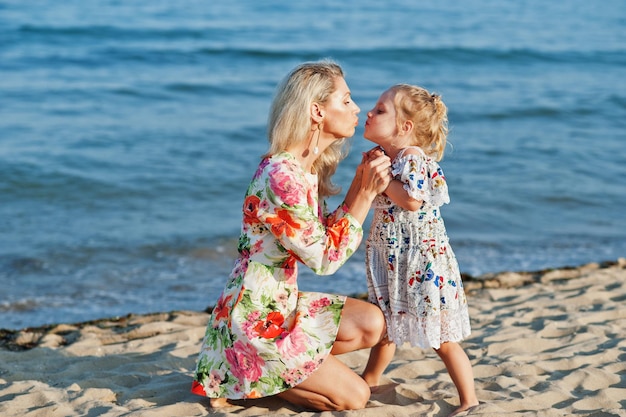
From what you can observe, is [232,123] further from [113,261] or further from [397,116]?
[397,116]

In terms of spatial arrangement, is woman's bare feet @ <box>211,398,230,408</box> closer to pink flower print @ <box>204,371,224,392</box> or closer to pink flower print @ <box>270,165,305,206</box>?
pink flower print @ <box>204,371,224,392</box>

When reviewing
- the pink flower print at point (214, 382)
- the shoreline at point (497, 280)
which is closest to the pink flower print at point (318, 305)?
the pink flower print at point (214, 382)

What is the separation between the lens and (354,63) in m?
17.1

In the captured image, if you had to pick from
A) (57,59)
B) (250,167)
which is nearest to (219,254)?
(250,167)

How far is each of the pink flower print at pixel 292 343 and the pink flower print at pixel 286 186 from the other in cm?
60

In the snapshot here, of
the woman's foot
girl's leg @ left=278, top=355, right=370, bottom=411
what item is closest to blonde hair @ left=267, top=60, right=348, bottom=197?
girl's leg @ left=278, top=355, right=370, bottom=411

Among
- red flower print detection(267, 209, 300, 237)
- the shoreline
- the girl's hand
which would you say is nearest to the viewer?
red flower print detection(267, 209, 300, 237)

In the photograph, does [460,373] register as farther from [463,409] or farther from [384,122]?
[384,122]

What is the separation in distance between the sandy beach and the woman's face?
126 centimetres

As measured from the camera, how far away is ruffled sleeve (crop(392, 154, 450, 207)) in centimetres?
364

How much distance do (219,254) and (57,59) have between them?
9.95m

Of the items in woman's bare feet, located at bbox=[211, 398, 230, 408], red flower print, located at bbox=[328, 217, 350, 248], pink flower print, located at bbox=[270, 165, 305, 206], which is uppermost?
pink flower print, located at bbox=[270, 165, 305, 206]

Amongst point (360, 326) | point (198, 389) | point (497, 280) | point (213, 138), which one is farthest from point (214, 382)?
point (213, 138)

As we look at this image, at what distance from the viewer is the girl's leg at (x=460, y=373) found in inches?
149
